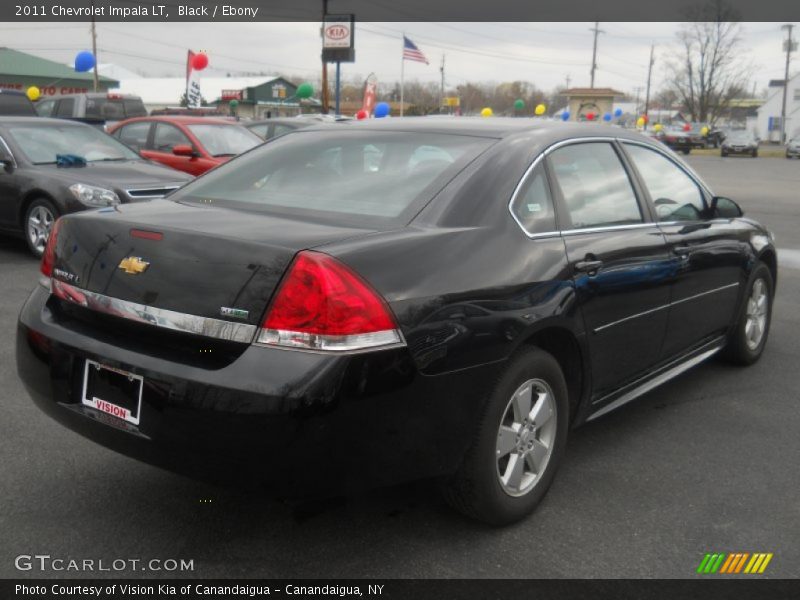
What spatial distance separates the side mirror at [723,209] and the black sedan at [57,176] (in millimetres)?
5878

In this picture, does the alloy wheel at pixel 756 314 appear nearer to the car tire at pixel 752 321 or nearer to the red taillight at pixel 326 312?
the car tire at pixel 752 321

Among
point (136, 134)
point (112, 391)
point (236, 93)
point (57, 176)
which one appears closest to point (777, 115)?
point (236, 93)

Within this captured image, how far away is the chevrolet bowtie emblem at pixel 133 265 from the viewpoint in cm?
287

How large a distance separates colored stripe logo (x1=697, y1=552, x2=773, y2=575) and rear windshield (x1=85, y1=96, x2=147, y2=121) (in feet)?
60.1

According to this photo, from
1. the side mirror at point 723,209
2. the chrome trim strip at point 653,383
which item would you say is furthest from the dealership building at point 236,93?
the chrome trim strip at point 653,383

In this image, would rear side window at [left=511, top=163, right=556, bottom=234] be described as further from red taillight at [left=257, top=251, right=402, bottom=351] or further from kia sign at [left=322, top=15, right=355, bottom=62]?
kia sign at [left=322, top=15, right=355, bottom=62]

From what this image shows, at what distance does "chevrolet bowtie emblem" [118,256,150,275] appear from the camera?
287 centimetres

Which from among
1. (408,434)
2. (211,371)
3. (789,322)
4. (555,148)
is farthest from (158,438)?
(789,322)

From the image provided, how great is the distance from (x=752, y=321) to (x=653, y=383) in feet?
5.40

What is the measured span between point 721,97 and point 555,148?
75.9m

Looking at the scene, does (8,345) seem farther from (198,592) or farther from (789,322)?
(789,322)

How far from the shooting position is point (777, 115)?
91.2 m

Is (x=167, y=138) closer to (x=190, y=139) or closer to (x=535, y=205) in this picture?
(x=190, y=139)

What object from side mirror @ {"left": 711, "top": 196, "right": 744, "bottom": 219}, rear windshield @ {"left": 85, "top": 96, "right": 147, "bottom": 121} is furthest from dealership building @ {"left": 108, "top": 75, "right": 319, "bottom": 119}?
side mirror @ {"left": 711, "top": 196, "right": 744, "bottom": 219}
